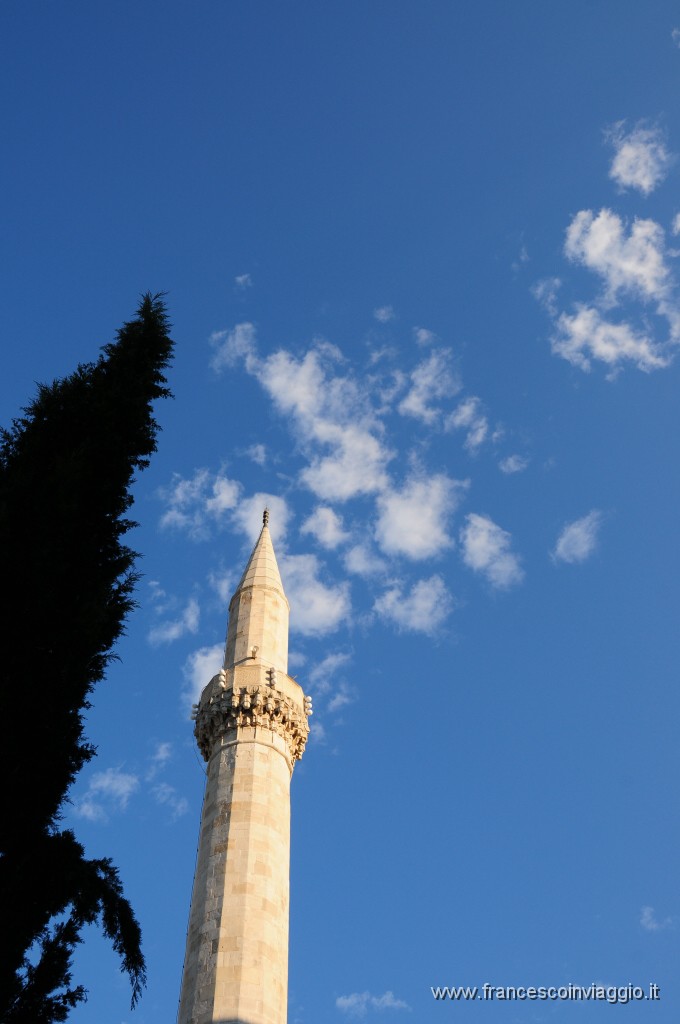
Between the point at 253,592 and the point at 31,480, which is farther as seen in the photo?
the point at 253,592

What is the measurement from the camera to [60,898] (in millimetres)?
10727

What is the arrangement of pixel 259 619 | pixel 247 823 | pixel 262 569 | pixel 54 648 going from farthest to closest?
pixel 262 569 → pixel 259 619 → pixel 247 823 → pixel 54 648

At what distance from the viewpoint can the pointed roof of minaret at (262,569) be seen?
2459 centimetres

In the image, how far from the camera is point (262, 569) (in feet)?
82.3

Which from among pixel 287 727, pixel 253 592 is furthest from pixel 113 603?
pixel 253 592

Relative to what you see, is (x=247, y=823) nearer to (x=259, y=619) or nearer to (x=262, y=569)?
(x=259, y=619)

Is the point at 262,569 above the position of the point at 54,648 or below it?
above

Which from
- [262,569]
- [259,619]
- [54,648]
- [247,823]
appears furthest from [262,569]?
[54,648]

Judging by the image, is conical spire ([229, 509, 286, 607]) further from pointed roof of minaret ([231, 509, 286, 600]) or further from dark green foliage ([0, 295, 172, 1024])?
dark green foliage ([0, 295, 172, 1024])

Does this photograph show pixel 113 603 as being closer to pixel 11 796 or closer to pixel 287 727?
pixel 11 796

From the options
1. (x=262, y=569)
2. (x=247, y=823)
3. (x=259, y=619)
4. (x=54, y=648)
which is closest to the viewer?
(x=54, y=648)

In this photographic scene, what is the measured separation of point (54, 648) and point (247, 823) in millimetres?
8782

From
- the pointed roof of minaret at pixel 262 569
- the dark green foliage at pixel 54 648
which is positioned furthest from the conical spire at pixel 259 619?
the dark green foliage at pixel 54 648

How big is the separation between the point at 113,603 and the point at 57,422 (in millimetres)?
2851
